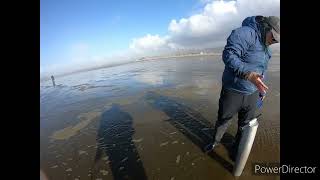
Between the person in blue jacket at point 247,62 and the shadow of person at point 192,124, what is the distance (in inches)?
39.7

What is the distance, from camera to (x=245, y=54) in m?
3.69

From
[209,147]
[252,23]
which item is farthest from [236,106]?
[252,23]

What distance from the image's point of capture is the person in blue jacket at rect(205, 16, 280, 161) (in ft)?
11.4

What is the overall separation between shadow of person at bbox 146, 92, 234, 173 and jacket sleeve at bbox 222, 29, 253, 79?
73.2 inches

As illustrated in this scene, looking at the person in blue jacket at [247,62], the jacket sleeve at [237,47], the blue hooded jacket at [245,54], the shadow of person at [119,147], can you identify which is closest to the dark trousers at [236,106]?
the person in blue jacket at [247,62]

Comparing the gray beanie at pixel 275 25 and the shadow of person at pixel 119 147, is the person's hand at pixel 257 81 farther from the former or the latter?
the shadow of person at pixel 119 147

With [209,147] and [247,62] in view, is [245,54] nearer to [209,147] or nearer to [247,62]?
[247,62]

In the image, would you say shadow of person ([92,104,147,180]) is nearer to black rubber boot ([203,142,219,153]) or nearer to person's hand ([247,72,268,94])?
black rubber boot ([203,142,219,153])

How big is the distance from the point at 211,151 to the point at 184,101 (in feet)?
13.0

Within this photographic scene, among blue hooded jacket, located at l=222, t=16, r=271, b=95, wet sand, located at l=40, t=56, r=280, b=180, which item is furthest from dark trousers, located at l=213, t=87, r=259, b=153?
wet sand, located at l=40, t=56, r=280, b=180

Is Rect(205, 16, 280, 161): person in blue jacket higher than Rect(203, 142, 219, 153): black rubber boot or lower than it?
higher

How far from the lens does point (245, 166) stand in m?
4.18

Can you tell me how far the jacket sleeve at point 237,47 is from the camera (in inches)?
138
